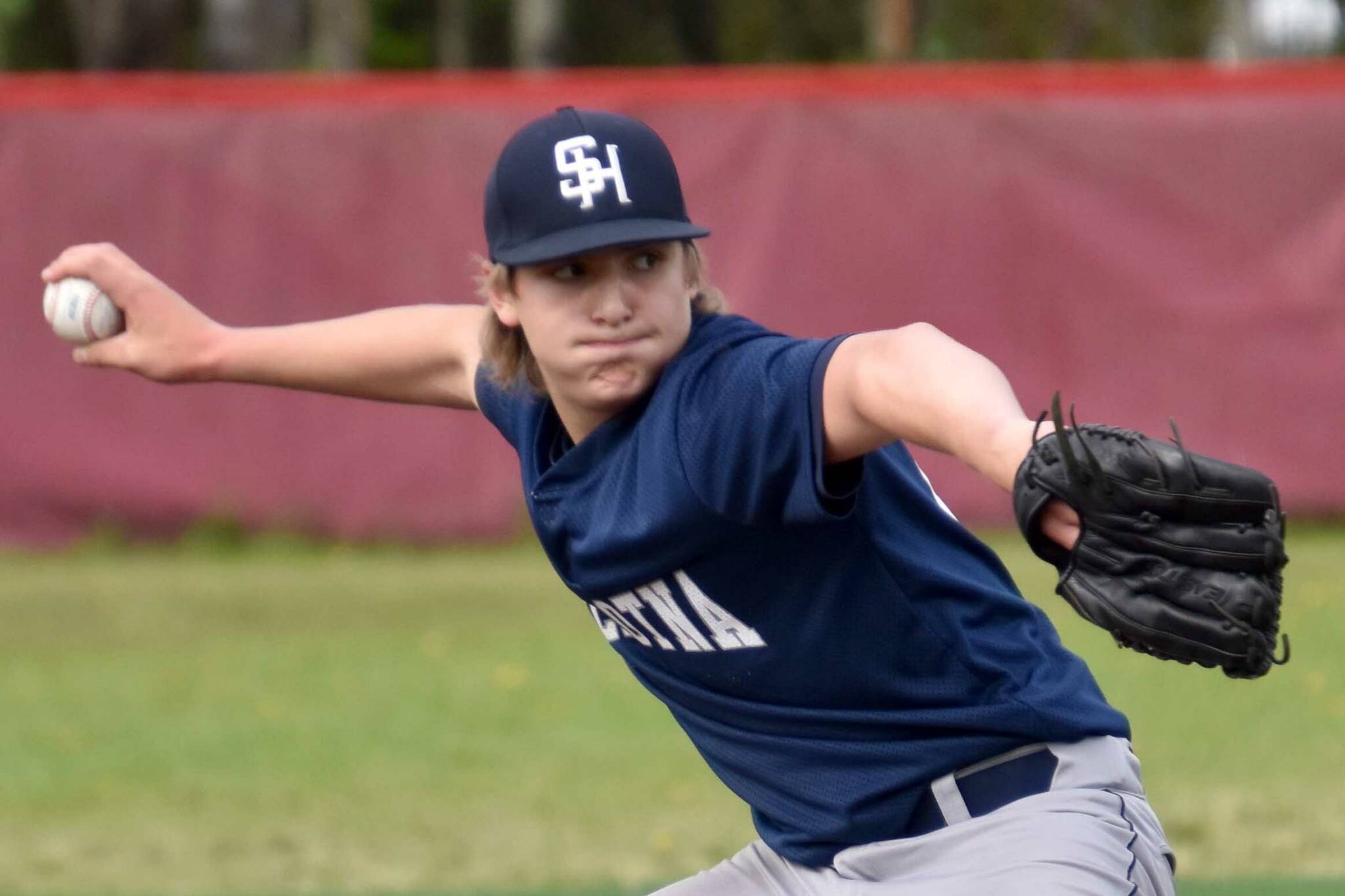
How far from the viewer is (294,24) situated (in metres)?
16.3

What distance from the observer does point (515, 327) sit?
11.6 feet

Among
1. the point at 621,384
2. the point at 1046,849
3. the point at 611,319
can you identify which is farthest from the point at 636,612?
the point at 1046,849

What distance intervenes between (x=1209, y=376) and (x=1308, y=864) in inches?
227

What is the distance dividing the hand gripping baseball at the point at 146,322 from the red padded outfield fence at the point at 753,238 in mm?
6973

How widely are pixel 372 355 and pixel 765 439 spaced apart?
1.46 m

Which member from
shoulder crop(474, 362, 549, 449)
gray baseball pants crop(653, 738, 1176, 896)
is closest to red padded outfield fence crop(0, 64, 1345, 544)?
shoulder crop(474, 362, 549, 449)

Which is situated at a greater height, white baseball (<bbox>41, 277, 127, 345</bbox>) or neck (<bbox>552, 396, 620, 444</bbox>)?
neck (<bbox>552, 396, 620, 444</bbox>)

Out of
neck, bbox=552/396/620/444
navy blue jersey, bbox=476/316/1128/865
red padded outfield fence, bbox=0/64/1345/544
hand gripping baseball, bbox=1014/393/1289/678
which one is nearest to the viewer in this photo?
hand gripping baseball, bbox=1014/393/1289/678

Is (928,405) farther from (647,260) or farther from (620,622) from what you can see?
(620,622)

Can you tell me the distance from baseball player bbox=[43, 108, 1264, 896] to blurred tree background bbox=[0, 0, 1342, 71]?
13.4 meters

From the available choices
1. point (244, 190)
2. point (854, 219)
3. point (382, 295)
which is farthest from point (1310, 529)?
point (244, 190)

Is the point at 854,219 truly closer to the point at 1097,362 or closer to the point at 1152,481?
the point at 1097,362

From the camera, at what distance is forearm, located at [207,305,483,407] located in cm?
406

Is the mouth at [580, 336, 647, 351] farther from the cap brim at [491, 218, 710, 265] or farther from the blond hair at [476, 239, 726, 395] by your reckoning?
the blond hair at [476, 239, 726, 395]
